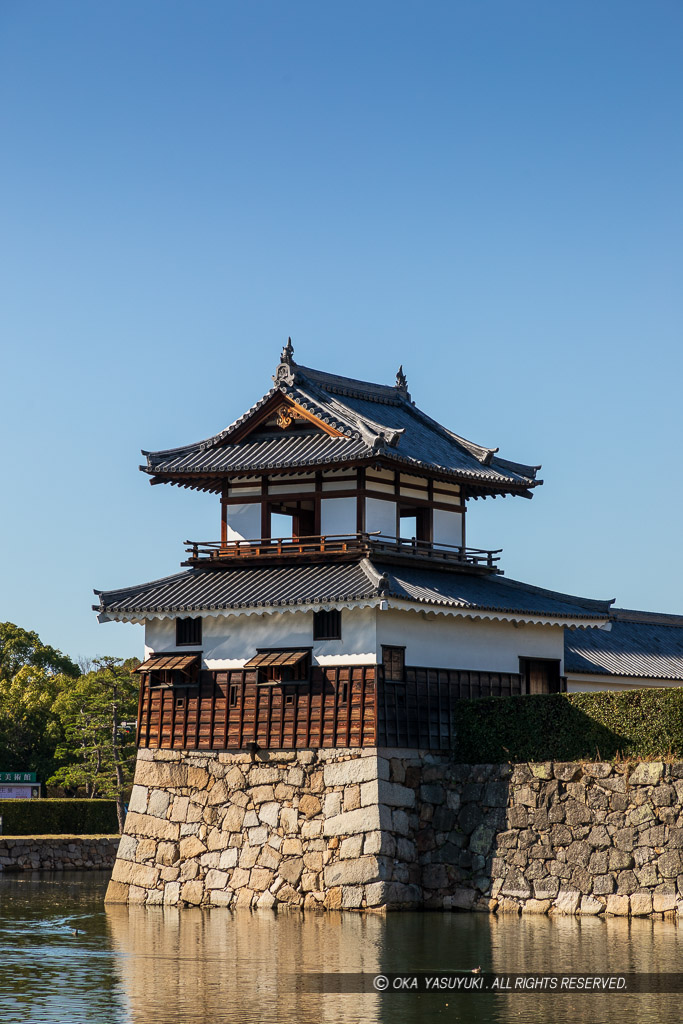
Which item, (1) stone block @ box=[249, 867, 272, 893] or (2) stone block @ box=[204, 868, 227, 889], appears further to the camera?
(2) stone block @ box=[204, 868, 227, 889]

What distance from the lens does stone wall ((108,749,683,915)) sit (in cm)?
2591

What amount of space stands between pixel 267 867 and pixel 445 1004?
12.1 meters

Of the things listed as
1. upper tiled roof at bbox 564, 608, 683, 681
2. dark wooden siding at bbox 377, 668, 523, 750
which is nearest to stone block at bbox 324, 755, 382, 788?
dark wooden siding at bbox 377, 668, 523, 750

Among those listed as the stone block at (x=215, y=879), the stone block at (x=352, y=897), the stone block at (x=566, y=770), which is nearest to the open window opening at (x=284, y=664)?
the stone block at (x=215, y=879)

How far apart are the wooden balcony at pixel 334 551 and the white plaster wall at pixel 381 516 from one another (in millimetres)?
206

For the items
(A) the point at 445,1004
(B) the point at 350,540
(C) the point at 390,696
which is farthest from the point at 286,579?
(A) the point at 445,1004

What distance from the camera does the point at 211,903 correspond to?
96.5 feet

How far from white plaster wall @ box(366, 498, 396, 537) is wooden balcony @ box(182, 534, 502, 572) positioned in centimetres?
21

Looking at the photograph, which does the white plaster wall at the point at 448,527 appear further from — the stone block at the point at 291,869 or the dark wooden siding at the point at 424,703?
the stone block at the point at 291,869

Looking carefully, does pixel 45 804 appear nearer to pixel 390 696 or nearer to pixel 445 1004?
pixel 390 696

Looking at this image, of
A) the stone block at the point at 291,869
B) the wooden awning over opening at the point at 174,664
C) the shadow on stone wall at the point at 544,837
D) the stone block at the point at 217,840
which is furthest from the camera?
the wooden awning over opening at the point at 174,664

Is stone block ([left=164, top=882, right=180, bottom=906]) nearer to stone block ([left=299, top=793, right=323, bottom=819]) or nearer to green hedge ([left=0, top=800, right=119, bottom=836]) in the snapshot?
stone block ([left=299, top=793, right=323, bottom=819])

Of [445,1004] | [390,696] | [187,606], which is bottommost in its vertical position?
[445,1004]

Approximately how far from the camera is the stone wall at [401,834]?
25.9 m
